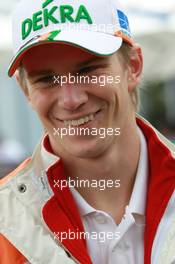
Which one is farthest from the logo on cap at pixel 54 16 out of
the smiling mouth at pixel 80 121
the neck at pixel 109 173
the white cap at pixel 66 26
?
the neck at pixel 109 173

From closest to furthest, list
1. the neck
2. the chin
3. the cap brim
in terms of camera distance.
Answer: the cap brim, the chin, the neck

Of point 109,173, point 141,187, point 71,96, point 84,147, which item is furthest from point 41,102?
point 141,187

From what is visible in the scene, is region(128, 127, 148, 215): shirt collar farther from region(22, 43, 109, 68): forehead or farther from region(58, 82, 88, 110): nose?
region(22, 43, 109, 68): forehead

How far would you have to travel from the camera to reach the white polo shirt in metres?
2.28

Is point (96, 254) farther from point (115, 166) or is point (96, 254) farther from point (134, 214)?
point (115, 166)

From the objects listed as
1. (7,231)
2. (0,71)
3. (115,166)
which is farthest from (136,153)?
(0,71)

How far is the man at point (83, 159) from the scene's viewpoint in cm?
224

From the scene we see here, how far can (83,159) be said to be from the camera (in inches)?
96.3

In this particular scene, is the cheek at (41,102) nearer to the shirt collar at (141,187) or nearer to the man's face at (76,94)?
the man's face at (76,94)

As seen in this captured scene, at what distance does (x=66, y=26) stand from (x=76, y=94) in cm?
26

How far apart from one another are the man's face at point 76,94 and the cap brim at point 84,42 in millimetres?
43

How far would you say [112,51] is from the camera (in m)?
2.25

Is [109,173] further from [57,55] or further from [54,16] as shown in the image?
[54,16]

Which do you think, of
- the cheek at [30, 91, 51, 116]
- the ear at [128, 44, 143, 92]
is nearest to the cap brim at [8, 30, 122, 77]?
the cheek at [30, 91, 51, 116]
